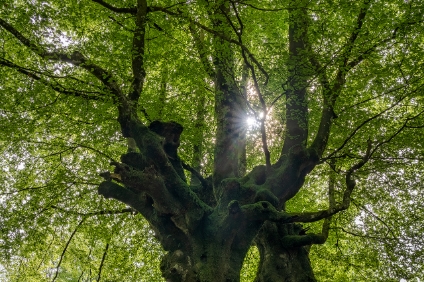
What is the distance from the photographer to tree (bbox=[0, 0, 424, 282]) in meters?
5.73

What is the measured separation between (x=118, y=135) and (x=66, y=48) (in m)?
3.46

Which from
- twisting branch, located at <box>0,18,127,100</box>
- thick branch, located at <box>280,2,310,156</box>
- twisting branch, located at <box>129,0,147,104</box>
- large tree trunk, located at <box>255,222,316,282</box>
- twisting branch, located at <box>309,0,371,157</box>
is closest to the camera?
twisting branch, located at <box>0,18,127,100</box>

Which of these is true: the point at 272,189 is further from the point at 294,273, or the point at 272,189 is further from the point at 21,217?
the point at 21,217

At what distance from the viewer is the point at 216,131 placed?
733 centimetres

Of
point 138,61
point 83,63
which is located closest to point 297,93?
point 138,61

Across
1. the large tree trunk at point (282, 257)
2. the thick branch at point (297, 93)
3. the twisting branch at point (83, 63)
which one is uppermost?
the thick branch at point (297, 93)

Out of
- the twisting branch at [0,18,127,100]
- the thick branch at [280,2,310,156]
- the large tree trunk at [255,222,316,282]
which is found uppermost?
the thick branch at [280,2,310,156]

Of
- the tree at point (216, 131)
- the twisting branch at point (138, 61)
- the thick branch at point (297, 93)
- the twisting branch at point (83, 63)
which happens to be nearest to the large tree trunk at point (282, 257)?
the tree at point (216, 131)

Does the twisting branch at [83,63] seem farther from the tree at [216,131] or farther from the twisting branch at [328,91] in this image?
the twisting branch at [328,91]

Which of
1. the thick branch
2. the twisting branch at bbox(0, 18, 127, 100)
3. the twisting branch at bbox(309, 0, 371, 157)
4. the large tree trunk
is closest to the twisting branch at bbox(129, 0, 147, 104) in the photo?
the twisting branch at bbox(0, 18, 127, 100)

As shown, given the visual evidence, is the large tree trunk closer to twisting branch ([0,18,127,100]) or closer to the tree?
the tree

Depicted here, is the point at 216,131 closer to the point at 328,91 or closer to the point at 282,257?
the point at 328,91

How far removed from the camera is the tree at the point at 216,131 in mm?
5734

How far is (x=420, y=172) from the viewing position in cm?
908
